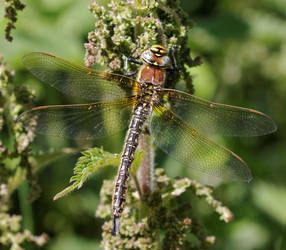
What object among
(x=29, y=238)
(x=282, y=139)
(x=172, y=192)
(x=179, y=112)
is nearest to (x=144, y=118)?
(x=179, y=112)

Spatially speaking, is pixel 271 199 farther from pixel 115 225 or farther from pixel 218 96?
pixel 115 225

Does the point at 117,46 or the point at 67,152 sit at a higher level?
the point at 117,46

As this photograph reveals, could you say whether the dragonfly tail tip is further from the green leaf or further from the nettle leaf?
the green leaf

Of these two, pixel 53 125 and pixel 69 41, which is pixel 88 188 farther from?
pixel 53 125

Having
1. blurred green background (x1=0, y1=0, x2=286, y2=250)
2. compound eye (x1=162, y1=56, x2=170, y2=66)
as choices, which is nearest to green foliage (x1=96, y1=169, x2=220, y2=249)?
compound eye (x1=162, y1=56, x2=170, y2=66)

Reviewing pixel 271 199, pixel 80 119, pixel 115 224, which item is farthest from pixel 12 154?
pixel 271 199
